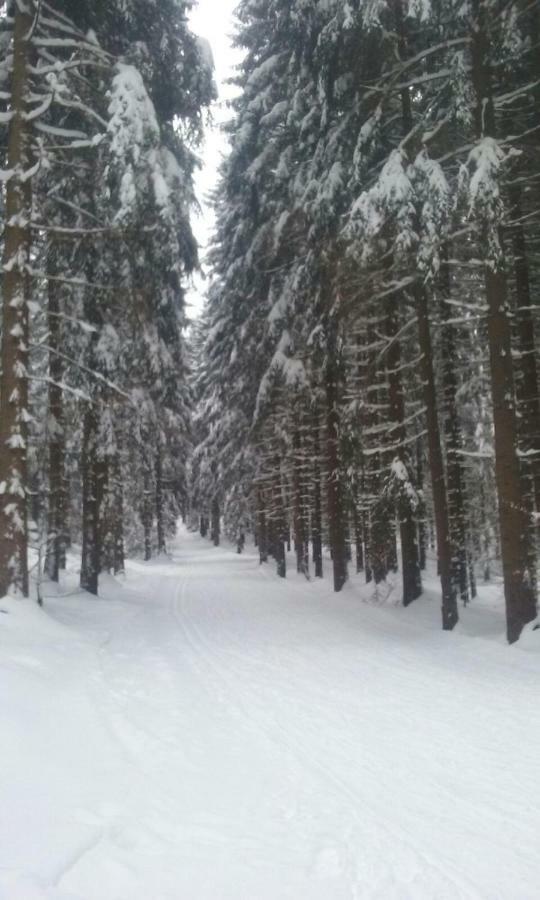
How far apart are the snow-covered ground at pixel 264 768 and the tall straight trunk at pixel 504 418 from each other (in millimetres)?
631

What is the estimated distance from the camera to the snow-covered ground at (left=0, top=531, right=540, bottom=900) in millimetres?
3391

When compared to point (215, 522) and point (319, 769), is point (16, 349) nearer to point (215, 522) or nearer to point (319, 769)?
point (319, 769)

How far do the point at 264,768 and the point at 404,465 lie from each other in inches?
352

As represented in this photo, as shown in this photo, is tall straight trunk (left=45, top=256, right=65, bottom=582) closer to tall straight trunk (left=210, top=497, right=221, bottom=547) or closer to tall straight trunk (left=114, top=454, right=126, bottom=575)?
tall straight trunk (left=114, top=454, right=126, bottom=575)

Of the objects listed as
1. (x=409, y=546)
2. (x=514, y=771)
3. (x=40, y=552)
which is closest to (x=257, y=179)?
(x=409, y=546)

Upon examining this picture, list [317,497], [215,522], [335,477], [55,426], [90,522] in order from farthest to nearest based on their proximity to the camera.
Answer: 1. [215,522]
2. [317,497]
3. [335,477]
4. [90,522]
5. [55,426]

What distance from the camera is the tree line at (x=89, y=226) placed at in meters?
9.52

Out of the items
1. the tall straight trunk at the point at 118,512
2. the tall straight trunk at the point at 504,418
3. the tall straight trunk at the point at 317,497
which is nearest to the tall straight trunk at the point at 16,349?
the tall straight trunk at the point at 504,418

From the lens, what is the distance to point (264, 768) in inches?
199

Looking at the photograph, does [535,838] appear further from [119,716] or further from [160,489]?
[160,489]

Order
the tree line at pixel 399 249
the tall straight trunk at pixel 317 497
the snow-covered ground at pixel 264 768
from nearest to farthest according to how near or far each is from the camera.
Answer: the snow-covered ground at pixel 264 768 < the tree line at pixel 399 249 < the tall straight trunk at pixel 317 497

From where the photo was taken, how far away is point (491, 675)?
27.1 ft

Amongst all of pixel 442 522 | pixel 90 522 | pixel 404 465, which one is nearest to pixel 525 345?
pixel 404 465

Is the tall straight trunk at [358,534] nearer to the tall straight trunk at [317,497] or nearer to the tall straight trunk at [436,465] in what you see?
the tall straight trunk at [317,497]
